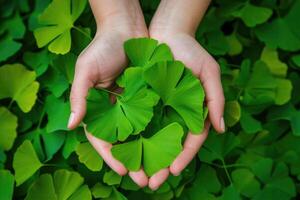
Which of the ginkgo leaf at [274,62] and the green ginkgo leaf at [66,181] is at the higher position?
the ginkgo leaf at [274,62]

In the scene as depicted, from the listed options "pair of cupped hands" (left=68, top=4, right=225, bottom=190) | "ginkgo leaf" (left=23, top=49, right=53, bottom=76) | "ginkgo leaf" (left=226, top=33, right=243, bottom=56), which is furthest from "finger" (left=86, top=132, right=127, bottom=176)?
"ginkgo leaf" (left=226, top=33, right=243, bottom=56)

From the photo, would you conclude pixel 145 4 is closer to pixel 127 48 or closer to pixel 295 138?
pixel 127 48

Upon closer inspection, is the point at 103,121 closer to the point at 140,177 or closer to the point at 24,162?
the point at 140,177

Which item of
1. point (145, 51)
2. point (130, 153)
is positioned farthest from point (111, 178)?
point (145, 51)

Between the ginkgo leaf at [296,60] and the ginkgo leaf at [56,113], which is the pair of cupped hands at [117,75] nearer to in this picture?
the ginkgo leaf at [56,113]

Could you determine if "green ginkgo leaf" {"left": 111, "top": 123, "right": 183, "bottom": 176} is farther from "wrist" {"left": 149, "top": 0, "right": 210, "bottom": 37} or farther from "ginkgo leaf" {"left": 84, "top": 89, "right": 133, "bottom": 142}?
"wrist" {"left": 149, "top": 0, "right": 210, "bottom": 37}

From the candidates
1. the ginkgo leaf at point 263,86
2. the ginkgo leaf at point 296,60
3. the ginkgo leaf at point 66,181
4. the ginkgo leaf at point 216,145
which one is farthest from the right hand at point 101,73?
the ginkgo leaf at point 296,60
